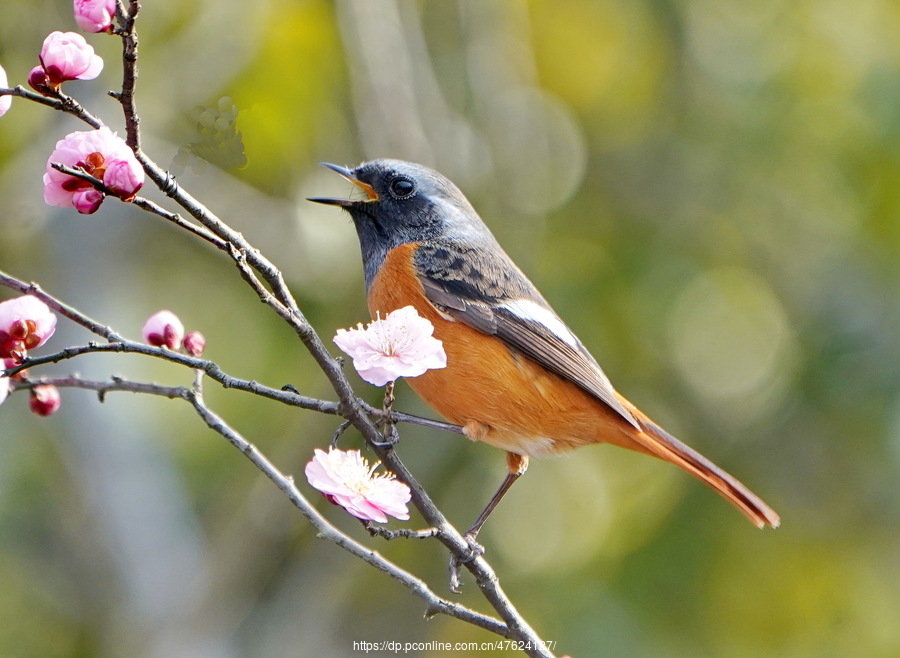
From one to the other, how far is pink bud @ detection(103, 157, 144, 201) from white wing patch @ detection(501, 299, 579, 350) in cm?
197

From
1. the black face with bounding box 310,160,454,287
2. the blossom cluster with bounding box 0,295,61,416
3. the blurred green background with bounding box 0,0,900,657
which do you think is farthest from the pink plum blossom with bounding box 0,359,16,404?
the blurred green background with bounding box 0,0,900,657

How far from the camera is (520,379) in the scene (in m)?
3.42

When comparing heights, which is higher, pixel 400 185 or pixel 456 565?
pixel 400 185

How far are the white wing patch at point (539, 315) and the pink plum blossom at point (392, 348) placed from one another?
1.55 metres

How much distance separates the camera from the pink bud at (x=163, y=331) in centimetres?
240

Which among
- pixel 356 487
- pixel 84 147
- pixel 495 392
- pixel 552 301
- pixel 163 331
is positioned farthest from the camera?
pixel 552 301

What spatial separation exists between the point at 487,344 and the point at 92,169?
5.77ft

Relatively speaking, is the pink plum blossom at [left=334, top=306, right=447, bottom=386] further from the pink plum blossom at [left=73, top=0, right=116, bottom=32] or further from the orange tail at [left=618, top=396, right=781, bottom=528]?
the orange tail at [left=618, top=396, right=781, bottom=528]

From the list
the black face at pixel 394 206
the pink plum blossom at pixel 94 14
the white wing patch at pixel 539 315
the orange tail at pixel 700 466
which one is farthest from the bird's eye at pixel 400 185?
the pink plum blossom at pixel 94 14

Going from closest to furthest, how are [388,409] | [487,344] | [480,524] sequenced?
[388,409] < [480,524] < [487,344]

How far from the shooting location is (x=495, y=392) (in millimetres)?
3266

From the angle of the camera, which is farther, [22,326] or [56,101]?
[22,326]

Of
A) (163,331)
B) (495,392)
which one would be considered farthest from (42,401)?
(495,392)

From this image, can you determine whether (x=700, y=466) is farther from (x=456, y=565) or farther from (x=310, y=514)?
(x=310, y=514)
